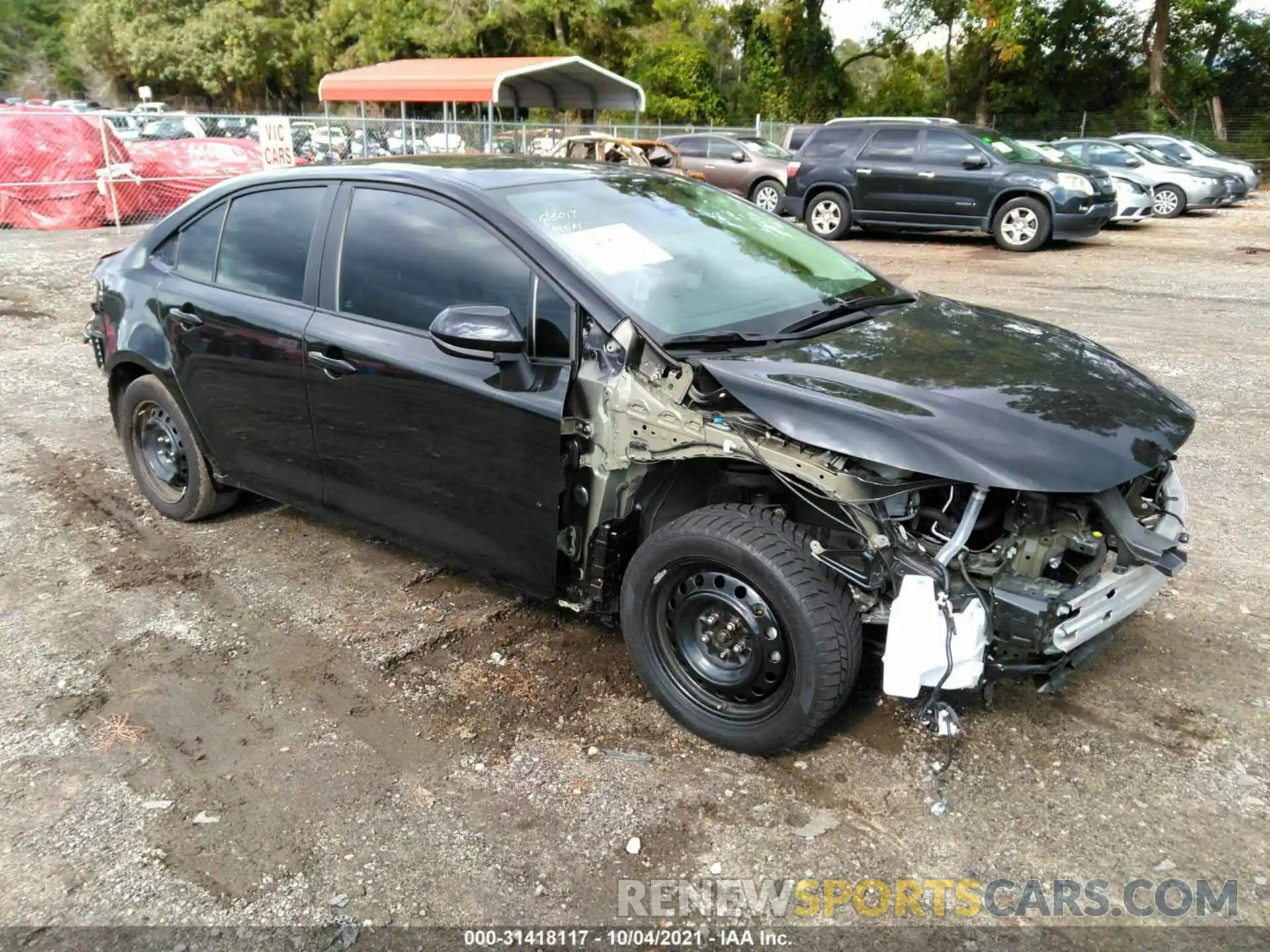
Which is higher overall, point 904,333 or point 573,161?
point 573,161

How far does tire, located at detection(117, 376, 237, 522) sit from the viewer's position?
4664mm

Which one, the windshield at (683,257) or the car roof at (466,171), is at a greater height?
the car roof at (466,171)

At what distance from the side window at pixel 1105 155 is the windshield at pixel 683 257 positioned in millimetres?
17674

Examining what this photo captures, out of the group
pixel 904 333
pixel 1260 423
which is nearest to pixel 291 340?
pixel 904 333

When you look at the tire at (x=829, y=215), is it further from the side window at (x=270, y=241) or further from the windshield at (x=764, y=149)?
the side window at (x=270, y=241)

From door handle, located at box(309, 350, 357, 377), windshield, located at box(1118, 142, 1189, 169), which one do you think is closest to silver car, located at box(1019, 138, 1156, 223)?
windshield, located at box(1118, 142, 1189, 169)

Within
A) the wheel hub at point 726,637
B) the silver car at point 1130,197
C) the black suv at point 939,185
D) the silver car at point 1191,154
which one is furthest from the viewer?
the silver car at point 1191,154

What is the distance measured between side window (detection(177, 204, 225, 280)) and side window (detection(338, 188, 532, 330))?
982mm

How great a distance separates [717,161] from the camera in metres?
18.8

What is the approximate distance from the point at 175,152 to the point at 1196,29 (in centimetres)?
3062

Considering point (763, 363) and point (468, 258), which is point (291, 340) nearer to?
point (468, 258)

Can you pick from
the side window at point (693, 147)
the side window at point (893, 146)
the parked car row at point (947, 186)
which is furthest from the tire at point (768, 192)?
the side window at point (893, 146)

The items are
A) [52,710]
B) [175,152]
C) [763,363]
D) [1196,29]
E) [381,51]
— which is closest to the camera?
[763,363]

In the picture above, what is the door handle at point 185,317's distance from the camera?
431 cm
